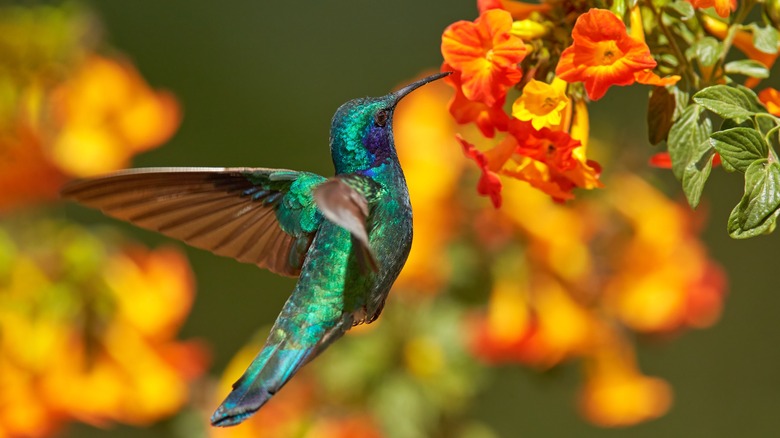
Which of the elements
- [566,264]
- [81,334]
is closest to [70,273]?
[81,334]

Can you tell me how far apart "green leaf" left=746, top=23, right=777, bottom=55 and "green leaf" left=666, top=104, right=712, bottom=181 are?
0.12 meters

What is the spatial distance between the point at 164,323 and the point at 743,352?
10.8 ft

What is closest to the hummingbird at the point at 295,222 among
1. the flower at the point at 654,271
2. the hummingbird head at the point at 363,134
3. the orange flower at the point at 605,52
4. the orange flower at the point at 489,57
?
the hummingbird head at the point at 363,134

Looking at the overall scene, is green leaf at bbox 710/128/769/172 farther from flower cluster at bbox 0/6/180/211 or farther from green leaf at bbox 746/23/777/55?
→ flower cluster at bbox 0/6/180/211

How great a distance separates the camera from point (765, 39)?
1198 millimetres

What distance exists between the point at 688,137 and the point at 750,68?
0.48ft

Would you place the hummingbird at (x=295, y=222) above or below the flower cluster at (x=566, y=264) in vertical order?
above

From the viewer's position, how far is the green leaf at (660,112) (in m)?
1.18

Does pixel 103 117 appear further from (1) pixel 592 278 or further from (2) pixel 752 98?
(2) pixel 752 98

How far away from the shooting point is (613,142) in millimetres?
2195

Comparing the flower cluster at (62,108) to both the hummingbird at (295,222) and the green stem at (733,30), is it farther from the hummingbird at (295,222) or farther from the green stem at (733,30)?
the green stem at (733,30)

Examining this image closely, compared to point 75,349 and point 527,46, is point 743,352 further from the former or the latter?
point 527,46

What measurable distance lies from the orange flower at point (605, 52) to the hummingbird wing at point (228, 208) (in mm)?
515

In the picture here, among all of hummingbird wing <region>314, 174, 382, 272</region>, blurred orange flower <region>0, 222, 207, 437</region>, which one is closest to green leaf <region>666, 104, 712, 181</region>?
hummingbird wing <region>314, 174, 382, 272</region>
